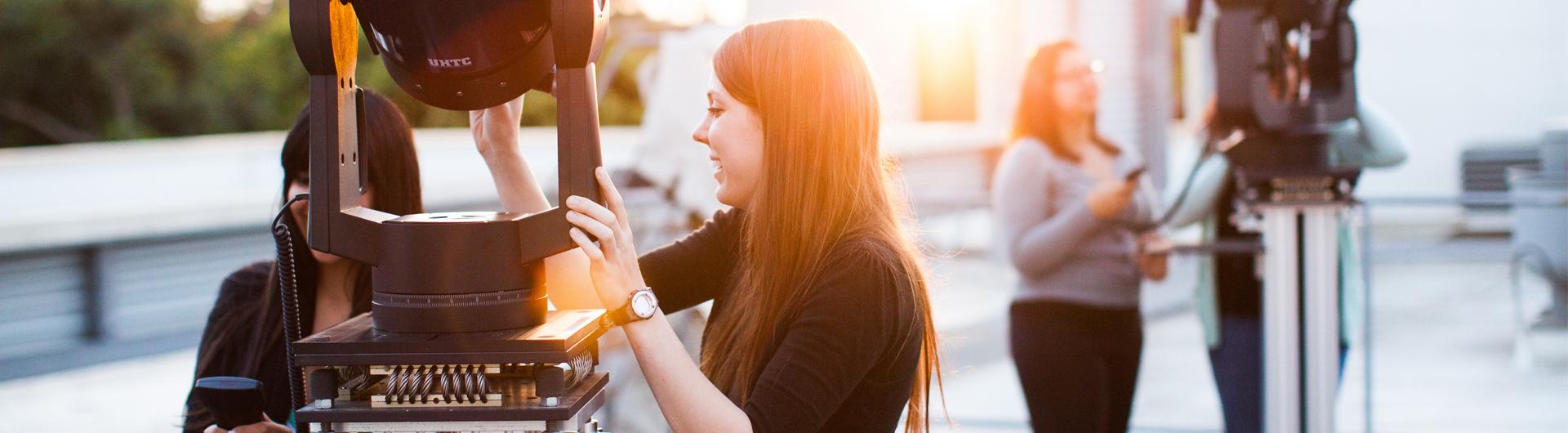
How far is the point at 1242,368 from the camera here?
3111 millimetres

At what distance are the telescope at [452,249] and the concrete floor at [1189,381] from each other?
263 cm

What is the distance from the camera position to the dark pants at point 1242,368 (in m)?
Result: 3.09

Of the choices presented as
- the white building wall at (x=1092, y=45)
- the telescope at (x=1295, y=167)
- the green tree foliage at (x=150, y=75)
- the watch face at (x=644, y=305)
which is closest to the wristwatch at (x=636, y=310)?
the watch face at (x=644, y=305)

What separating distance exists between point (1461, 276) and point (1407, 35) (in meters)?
2.01

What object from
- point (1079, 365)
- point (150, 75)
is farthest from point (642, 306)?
point (150, 75)

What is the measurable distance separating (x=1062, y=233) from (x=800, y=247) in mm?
1721

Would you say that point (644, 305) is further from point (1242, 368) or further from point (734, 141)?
point (1242, 368)

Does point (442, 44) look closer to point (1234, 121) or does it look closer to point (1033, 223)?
point (1234, 121)

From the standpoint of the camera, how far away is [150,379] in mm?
5848

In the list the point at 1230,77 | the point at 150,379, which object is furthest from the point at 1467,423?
the point at 150,379

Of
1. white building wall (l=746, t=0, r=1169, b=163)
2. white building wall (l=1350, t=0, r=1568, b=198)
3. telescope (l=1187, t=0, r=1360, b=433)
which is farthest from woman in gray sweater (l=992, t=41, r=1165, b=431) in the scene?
white building wall (l=1350, t=0, r=1568, b=198)

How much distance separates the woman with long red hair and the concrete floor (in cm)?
237

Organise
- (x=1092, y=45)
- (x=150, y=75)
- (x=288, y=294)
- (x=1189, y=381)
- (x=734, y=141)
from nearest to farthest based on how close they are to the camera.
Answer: (x=288, y=294) < (x=734, y=141) < (x=1189, y=381) < (x=1092, y=45) < (x=150, y=75)

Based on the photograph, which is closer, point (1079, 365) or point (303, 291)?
point (303, 291)
